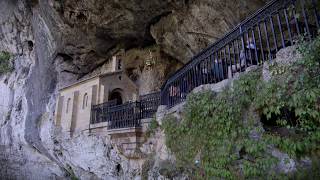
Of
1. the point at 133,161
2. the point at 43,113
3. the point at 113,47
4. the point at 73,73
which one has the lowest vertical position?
the point at 133,161

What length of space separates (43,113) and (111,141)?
310 inches

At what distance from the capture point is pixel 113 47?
1491 cm

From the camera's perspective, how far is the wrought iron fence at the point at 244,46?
11.8 feet

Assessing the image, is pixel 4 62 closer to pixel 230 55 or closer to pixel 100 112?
pixel 100 112

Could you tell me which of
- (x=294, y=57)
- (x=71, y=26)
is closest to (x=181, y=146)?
(x=294, y=57)

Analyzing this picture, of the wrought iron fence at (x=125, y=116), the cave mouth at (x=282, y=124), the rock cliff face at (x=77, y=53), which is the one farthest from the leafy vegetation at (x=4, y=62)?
the cave mouth at (x=282, y=124)

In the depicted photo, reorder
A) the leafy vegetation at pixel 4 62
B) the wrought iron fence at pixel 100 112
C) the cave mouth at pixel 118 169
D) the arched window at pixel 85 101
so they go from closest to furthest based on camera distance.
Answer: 1. the cave mouth at pixel 118 169
2. the wrought iron fence at pixel 100 112
3. the arched window at pixel 85 101
4. the leafy vegetation at pixel 4 62

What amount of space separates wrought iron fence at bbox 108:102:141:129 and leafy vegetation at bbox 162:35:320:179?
11.6ft

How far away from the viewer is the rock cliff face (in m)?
9.53

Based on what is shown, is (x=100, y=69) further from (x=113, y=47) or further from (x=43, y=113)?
(x=43, y=113)

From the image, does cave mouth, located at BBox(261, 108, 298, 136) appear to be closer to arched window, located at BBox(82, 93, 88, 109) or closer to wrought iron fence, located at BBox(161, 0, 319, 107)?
wrought iron fence, located at BBox(161, 0, 319, 107)

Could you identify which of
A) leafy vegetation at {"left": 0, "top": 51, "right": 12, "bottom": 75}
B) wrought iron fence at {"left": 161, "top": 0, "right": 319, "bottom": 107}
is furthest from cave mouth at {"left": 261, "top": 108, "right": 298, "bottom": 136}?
leafy vegetation at {"left": 0, "top": 51, "right": 12, "bottom": 75}

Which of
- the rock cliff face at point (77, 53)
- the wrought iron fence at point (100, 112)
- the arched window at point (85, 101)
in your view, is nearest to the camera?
the rock cliff face at point (77, 53)

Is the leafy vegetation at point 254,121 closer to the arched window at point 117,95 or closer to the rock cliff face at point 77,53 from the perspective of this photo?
the rock cliff face at point 77,53
